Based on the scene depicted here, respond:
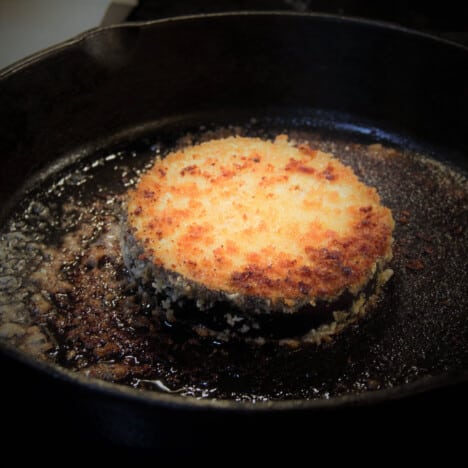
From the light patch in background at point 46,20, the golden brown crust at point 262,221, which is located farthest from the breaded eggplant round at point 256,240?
the light patch in background at point 46,20

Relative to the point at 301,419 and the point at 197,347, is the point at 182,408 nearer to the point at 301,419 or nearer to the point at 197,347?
the point at 301,419

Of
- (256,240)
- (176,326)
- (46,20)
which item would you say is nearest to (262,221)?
(256,240)

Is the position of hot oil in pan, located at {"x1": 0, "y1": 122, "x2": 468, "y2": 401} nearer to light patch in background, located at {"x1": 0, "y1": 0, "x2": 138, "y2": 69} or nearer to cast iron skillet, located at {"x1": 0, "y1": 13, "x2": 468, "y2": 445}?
cast iron skillet, located at {"x1": 0, "y1": 13, "x2": 468, "y2": 445}

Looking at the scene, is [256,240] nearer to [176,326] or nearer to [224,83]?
[176,326]

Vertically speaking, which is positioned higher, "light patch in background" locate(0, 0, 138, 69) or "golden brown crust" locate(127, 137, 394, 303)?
"light patch in background" locate(0, 0, 138, 69)

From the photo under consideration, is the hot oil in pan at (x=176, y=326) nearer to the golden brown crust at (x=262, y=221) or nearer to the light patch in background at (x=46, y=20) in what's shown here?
the golden brown crust at (x=262, y=221)

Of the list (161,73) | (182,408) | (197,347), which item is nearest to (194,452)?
(182,408)

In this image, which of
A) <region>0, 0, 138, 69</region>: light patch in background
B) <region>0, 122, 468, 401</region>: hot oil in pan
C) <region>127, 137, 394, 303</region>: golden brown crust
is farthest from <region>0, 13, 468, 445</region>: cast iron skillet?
<region>0, 0, 138, 69</region>: light patch in background
